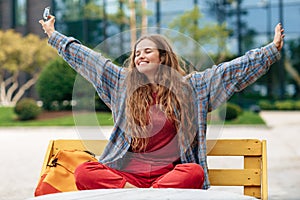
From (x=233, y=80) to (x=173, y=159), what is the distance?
19.1 inches

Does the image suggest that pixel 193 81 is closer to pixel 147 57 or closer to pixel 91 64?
pixel 147 57

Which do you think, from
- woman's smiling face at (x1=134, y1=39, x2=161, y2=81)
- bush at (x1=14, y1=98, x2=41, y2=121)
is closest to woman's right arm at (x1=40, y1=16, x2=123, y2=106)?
woman's smiling face at (x1=134, y1=39, x2=161, y2=81)

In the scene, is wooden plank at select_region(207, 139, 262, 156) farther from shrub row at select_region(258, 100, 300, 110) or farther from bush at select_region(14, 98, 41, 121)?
shrub row at select_region(258, 100, 300, 110)

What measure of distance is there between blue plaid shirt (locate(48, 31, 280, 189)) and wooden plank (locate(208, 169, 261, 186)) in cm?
21

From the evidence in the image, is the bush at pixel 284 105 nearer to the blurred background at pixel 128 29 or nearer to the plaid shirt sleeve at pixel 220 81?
the blurred background at pixel 128 29

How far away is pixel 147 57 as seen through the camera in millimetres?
2900

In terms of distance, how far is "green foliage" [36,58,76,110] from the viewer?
16.3 meters

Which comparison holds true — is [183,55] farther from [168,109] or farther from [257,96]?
[257,96]

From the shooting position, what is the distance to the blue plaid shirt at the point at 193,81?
110 inches

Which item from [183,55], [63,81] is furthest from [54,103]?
[183,55]

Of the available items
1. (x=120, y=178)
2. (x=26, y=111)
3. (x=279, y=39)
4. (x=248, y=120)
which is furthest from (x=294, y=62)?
(x=120, y=178)

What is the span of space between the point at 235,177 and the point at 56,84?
547 inches

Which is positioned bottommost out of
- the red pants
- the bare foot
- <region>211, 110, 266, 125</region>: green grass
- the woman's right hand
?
<region>211, 110, 266, 125</region>: green grass

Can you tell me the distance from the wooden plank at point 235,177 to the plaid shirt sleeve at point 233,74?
1.18 ft
